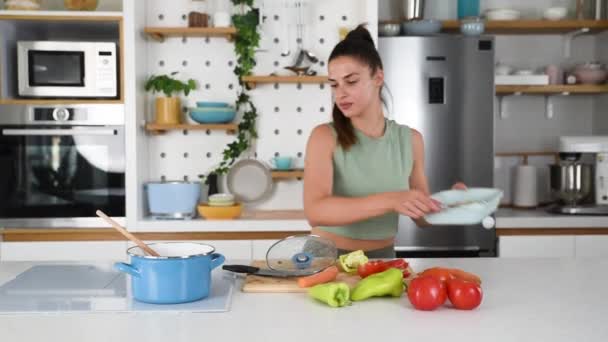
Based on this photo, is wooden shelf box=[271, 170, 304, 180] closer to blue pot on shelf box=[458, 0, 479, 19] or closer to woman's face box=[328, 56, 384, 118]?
blue pot on shelf box=[458, 0, 479, 19]

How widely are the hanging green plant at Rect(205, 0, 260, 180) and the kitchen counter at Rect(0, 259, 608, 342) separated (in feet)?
6.93

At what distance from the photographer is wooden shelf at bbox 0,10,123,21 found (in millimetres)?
3252

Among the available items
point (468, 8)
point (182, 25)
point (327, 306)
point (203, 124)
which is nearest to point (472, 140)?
point (468, 8)

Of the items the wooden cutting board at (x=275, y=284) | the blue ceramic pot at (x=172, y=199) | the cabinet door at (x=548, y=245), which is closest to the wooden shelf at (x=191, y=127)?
the blue ceramic pot at (x=172, y=199)

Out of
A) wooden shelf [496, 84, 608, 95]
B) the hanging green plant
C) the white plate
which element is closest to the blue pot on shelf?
wooden shelf [496, 84, 608, 95]

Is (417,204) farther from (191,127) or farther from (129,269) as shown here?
(191,127)

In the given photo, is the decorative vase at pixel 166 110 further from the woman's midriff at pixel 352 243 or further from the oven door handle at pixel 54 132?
the woman's midriff at pixel 352 243

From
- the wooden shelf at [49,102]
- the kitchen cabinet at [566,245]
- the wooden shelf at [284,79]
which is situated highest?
the wooden shelf at [284,79]

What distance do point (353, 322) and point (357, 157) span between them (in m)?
0.92

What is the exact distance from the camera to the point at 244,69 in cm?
355

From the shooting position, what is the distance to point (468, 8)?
3.77 metres

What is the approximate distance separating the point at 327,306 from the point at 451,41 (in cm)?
230

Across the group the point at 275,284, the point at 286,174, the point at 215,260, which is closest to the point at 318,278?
the point at 275,284

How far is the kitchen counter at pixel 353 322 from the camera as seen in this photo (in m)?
1.19
